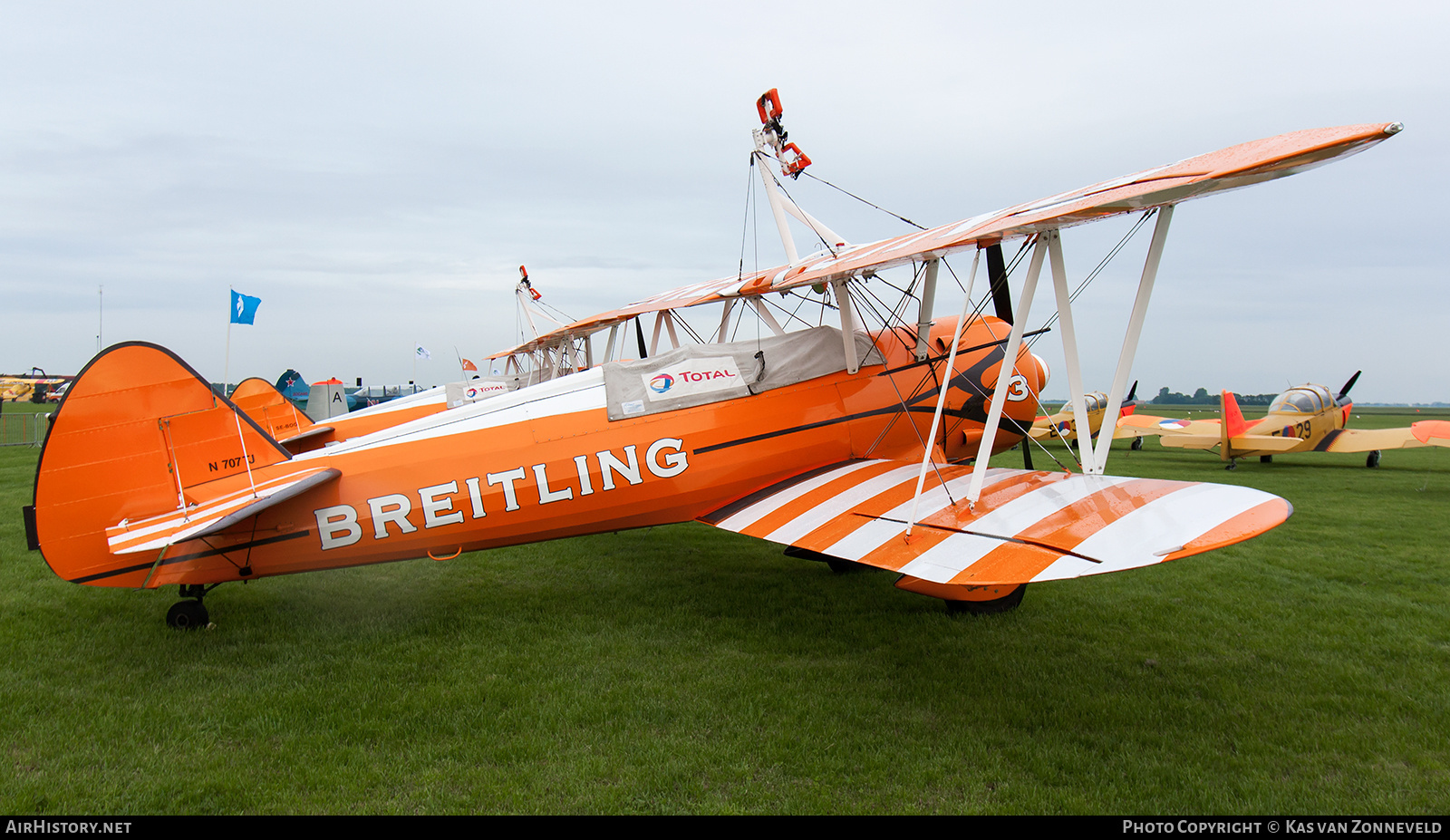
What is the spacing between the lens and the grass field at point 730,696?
293 cm

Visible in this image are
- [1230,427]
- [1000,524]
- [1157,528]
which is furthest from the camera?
[1230,427]

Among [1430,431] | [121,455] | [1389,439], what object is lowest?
[1389,439]

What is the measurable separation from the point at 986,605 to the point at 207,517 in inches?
195

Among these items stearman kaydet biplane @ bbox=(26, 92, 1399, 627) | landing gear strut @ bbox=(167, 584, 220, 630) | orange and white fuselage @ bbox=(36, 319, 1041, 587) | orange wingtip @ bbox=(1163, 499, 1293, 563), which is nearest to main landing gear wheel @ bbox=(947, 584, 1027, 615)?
stearman kaydet biplane @ bbox=(26, 92, 1399, 627)

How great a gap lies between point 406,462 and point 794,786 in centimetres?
308

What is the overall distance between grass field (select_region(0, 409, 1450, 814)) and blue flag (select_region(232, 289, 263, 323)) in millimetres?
2291

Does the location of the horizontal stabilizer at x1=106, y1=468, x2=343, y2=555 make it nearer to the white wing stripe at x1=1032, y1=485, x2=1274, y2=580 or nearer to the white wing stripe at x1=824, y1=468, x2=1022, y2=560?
the white wing stripe at x1=824, y1=468, x2=1022, y2=560

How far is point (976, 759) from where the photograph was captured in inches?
124

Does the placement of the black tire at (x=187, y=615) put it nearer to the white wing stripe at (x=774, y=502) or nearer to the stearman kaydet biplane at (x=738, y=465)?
the stearman kaydet biplane at (x=738, y=465)

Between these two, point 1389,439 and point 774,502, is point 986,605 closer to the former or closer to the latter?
point 774,502

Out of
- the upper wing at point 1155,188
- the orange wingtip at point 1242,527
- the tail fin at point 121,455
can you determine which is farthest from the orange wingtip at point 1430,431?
the tail fin at point 121,455

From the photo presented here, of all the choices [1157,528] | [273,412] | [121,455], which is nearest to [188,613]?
[121,455]

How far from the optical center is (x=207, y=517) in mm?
3973
